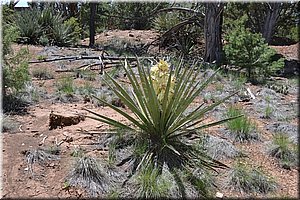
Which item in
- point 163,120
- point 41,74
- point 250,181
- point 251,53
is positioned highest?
point 251,53

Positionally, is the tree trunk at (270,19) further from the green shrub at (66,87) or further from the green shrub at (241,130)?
the green shrub at (241,130)

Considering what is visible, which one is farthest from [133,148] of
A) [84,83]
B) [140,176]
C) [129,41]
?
[129,41]

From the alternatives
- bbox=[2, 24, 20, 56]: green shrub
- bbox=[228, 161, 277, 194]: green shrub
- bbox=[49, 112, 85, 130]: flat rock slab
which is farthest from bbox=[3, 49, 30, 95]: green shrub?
bbox=[228, 161, 277, 194]: green shrub

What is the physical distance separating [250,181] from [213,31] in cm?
817

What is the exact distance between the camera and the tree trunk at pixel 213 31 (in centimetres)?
1107

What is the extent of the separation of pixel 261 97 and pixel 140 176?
14.4ft

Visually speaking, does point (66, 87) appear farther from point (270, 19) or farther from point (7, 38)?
point (270, 19)

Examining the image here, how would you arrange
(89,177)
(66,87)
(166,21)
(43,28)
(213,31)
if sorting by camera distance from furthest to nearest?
1. (166,21)
2. (43,28)
3. (213,31)
4. (66,87)
5. (89,177)

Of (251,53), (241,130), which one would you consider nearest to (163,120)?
(241,130)

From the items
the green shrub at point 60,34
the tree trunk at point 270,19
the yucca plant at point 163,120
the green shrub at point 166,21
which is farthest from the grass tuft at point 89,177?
the tree trunk at point 270,19

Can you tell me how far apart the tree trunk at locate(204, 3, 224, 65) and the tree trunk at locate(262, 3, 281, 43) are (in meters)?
4.70

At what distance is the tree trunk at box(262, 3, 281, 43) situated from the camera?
601 inches

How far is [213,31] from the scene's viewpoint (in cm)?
1131

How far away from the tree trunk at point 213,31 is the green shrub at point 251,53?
5.92 feet
